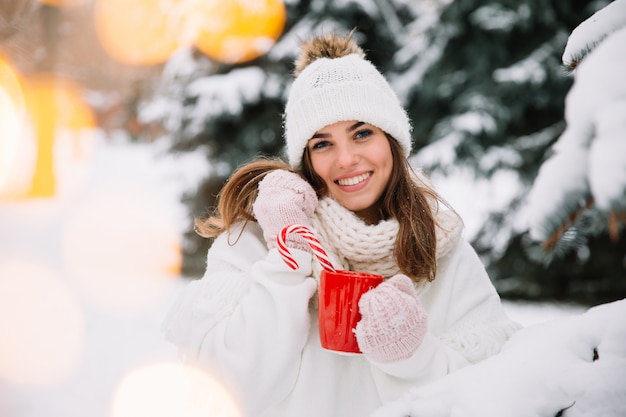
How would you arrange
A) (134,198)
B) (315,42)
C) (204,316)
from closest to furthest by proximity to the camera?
(204,316) → (315,42) → (134,198)

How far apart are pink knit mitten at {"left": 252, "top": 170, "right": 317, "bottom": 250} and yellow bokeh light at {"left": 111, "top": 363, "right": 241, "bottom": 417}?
1.75ft

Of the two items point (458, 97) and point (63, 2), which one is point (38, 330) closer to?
point (458, 97)

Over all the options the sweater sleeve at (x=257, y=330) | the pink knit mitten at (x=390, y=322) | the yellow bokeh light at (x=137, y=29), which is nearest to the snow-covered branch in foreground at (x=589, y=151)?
the pink knit mitten at (x=390, y=322)

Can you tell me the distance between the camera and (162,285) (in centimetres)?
770

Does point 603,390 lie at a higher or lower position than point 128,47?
lower

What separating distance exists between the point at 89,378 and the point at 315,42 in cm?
405

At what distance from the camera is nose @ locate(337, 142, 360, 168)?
192cm

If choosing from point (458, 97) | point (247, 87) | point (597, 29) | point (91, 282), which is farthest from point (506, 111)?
point (91, 282)

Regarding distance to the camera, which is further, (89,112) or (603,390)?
(89,112)

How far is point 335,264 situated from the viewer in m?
1.81

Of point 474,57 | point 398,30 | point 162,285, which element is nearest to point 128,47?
point 162,285

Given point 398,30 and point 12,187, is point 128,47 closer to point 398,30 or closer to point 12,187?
point 398,30

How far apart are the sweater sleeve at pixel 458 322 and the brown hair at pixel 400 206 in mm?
116

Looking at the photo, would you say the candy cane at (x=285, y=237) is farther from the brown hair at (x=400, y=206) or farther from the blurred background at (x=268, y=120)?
the blurred background at (x=268, y=120)
